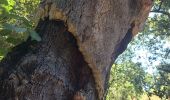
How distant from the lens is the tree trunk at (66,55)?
2387 millimetres

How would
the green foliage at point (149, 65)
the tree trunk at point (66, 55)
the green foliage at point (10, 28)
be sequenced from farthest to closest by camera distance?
1. the green foliage at point (149, 65)
2. the tree trunk at point (66, 55)
3. the green foliage at point (10, 28)

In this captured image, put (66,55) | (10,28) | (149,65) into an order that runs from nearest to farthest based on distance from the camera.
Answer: (10,28) < (66,55) < (149,65)

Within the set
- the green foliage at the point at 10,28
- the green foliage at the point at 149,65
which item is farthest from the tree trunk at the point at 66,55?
the green foliage at the point at 149,65

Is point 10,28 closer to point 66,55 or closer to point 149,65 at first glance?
point 66,55

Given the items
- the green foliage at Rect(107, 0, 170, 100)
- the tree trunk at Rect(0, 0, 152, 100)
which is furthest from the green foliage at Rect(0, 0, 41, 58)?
the green foliage at Rect(107, 0, 170, 100)

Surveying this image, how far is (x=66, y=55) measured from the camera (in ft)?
8.57

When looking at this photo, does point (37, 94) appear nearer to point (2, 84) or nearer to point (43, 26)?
point (2, 84)

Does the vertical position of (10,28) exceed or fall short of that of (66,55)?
it exceeds it

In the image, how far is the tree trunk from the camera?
7.83 feet

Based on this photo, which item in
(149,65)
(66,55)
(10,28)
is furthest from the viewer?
(149,65)

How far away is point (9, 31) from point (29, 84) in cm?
35

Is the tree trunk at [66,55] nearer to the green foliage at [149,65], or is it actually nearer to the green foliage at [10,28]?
the green foliage at [10,28]

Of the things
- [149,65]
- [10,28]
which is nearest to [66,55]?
[10,28]

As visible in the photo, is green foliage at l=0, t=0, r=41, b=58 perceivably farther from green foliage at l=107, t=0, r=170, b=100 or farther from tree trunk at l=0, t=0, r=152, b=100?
green foliage at l=107, t=0, r=170, b=100
